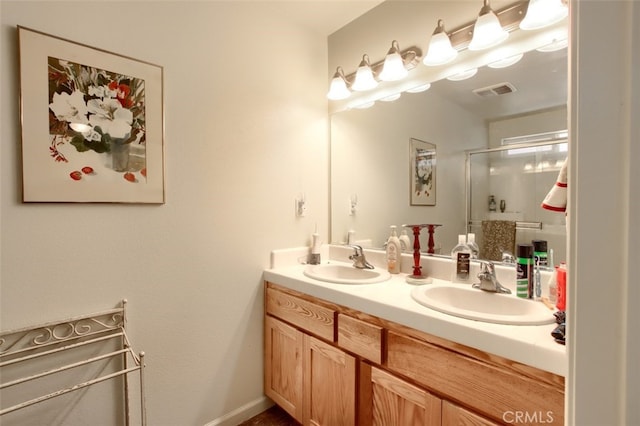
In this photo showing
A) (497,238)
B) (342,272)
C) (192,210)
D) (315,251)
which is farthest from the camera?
(315,251)

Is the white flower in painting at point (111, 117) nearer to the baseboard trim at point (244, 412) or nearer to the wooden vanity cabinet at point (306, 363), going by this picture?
the wooden vanity cabinet at point (306, 363)

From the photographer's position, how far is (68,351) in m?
1.17

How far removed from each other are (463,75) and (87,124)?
5.65 feet

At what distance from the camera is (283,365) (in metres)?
1.64

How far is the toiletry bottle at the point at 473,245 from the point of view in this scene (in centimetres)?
144

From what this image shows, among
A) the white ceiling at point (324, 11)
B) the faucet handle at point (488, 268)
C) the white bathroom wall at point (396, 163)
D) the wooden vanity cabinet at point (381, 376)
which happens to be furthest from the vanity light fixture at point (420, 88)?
the wooden vanity cabinet at point (381, 376)

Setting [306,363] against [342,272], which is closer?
[306,363]

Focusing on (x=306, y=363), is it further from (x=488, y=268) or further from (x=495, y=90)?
(x=495, y=90)

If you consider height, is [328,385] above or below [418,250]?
below

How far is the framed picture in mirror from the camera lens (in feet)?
5.44

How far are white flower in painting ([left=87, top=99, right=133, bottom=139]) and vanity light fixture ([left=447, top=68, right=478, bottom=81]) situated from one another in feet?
5.10

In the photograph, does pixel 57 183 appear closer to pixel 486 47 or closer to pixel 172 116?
pixel 172 116

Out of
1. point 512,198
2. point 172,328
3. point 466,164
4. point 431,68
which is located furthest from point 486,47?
point 172,328

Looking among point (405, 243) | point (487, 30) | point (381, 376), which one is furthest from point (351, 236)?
point (487, 30)
